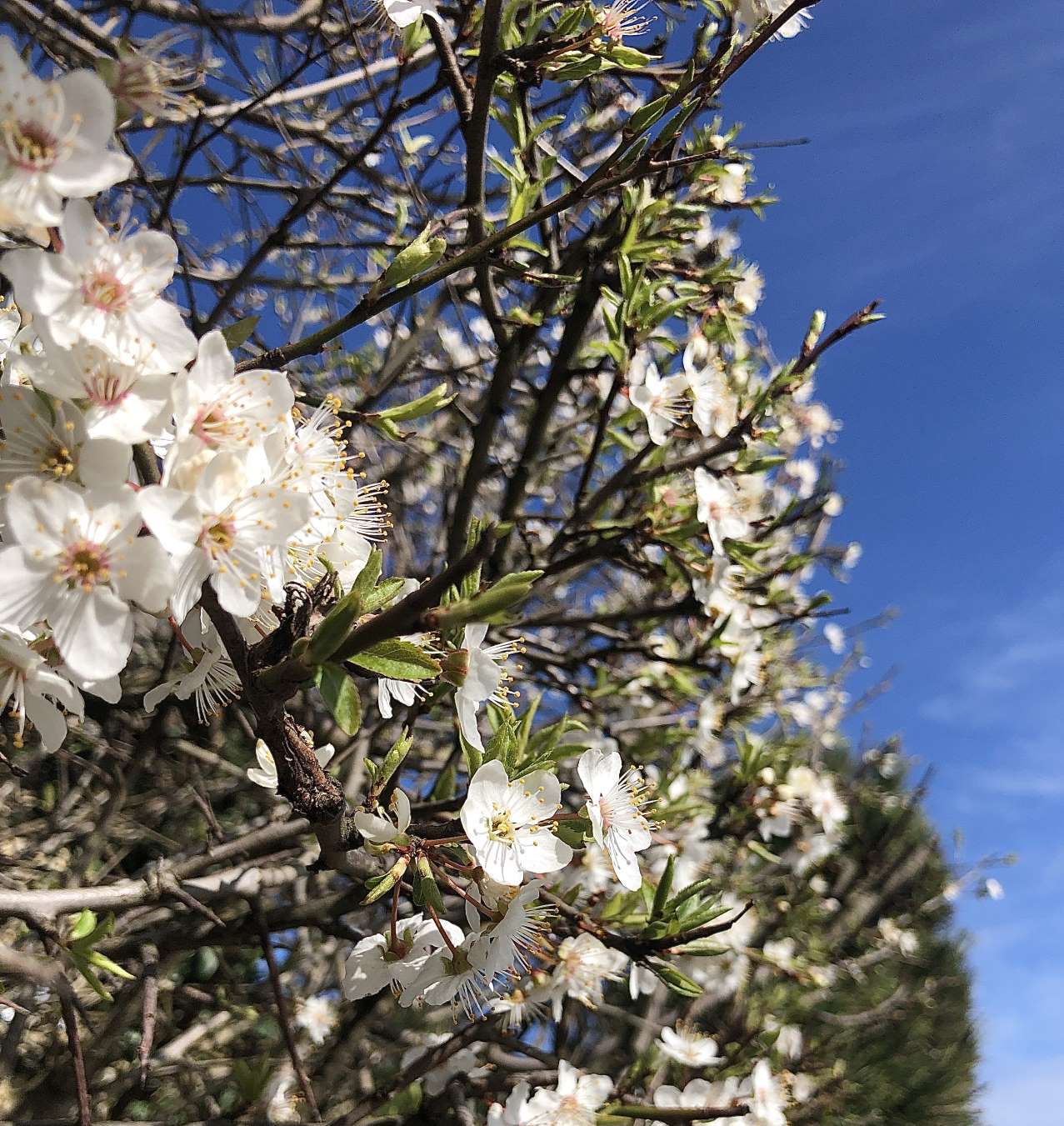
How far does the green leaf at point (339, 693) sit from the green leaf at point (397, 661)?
0.12 feet


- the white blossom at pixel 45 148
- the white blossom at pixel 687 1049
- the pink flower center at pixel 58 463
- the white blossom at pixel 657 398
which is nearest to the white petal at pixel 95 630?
the pink flower center at pixel 58 463

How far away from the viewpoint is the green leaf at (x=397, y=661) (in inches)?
32.3

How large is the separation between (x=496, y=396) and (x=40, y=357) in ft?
4.34

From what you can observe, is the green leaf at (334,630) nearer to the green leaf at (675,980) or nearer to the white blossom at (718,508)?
the green leaf at (675,980)

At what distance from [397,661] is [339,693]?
0.25 ft

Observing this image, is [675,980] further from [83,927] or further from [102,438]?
[102,438]

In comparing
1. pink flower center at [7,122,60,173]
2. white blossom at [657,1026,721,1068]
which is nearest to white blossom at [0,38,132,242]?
pink flower center at [7,122,60,173]

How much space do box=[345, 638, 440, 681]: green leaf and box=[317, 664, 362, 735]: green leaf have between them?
0.12 ft

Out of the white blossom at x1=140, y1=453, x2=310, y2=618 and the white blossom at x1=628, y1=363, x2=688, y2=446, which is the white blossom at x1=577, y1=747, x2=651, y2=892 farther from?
the white blossom at x1=628, y1=363, x2=688, y2=446

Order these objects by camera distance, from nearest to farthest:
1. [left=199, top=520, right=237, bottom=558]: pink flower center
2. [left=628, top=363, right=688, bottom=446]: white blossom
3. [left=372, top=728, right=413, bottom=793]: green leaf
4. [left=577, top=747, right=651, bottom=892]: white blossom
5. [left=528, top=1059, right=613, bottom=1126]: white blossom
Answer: [left=199, top=520, right=237, bottom=558]: pink flower center → [left=372, top=728, right=413, bottom=793]: green leaf → [left=577, top=747, right=651, bottom=892]: white blossom → [left=528, top=1059, right=613, bottom=1126]: white blossom → [left=628, top=363, right=688, bottom=446]: white blossom

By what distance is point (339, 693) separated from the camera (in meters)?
0.77

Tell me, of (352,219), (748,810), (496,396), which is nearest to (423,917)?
(496,396)

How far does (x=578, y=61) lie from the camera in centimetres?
150

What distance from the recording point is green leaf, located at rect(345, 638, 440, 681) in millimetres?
819
